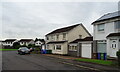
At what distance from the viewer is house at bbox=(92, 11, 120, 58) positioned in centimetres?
1844

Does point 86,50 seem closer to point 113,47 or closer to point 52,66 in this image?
point 113,47

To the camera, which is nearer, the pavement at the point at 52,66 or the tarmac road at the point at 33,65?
the pavement at the point at 52,66

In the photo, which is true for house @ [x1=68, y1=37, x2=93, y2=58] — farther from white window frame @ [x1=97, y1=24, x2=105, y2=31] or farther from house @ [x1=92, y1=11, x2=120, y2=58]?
white window frame @ [x1=97, y1=24, x2=105, y2=31]

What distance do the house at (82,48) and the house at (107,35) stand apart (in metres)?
1.41

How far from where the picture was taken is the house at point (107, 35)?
1844 cm

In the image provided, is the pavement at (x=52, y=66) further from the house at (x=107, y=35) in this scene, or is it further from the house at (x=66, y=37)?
the house at (x=66, y=37)

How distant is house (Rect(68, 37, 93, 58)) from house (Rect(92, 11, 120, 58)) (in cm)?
141

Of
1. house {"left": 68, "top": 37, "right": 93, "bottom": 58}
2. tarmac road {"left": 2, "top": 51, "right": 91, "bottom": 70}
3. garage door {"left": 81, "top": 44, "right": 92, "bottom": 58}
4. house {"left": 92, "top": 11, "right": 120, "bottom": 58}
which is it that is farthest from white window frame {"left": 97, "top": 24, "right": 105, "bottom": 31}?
tarmac road {"left": 2, "top": 51, "right": 91, "bottom": 70}

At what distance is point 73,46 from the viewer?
1130 inches

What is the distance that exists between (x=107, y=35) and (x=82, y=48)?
6512 millimetres

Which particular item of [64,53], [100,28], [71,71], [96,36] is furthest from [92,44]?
[71,71]

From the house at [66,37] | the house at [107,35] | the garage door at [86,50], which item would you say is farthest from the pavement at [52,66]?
the house at [66,37]

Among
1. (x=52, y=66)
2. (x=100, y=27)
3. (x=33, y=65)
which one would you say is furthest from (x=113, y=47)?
(x=33, y=65)

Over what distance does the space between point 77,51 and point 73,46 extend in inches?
95.1
